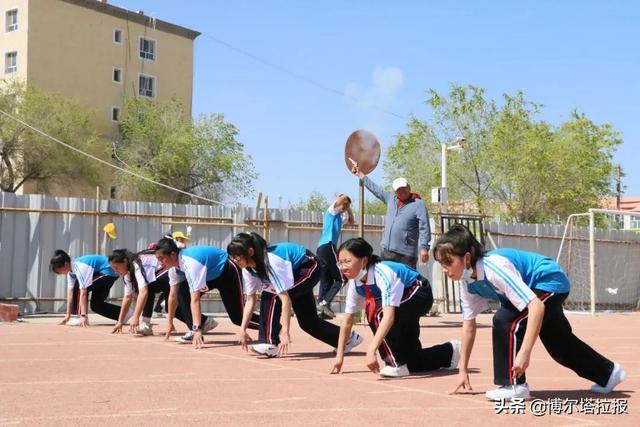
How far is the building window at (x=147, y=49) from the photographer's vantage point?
56.8m

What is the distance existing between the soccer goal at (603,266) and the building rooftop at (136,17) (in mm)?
36299

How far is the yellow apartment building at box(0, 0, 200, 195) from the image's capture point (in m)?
50.8

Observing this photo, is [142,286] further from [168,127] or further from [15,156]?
[168,127]

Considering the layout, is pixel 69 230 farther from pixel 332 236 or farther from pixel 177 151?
pixel 177 151

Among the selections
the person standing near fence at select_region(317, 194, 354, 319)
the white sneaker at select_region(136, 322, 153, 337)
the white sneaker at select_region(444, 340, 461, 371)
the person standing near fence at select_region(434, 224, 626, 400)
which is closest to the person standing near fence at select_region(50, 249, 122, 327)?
the white sneaker at select_region(136, 322, 153, 337)

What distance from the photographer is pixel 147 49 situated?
57.2 m

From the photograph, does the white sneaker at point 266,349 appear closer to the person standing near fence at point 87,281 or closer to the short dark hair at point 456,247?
the short dark hair at point 456,247

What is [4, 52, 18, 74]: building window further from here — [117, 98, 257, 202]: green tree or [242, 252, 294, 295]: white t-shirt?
[242, 252, 294, 295]: white t-shirt

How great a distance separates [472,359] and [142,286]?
4.74 meters

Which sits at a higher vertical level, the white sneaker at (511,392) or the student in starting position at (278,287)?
the student in starting position at (278,287)

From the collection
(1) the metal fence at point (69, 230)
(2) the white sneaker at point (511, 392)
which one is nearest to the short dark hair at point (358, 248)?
(2) the white sneaker at point (511, 392)

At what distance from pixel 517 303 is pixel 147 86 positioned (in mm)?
53601

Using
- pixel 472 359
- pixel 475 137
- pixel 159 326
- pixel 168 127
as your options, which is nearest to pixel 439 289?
pixel 159 326

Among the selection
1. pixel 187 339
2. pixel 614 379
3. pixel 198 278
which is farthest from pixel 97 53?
pixel 614 379
